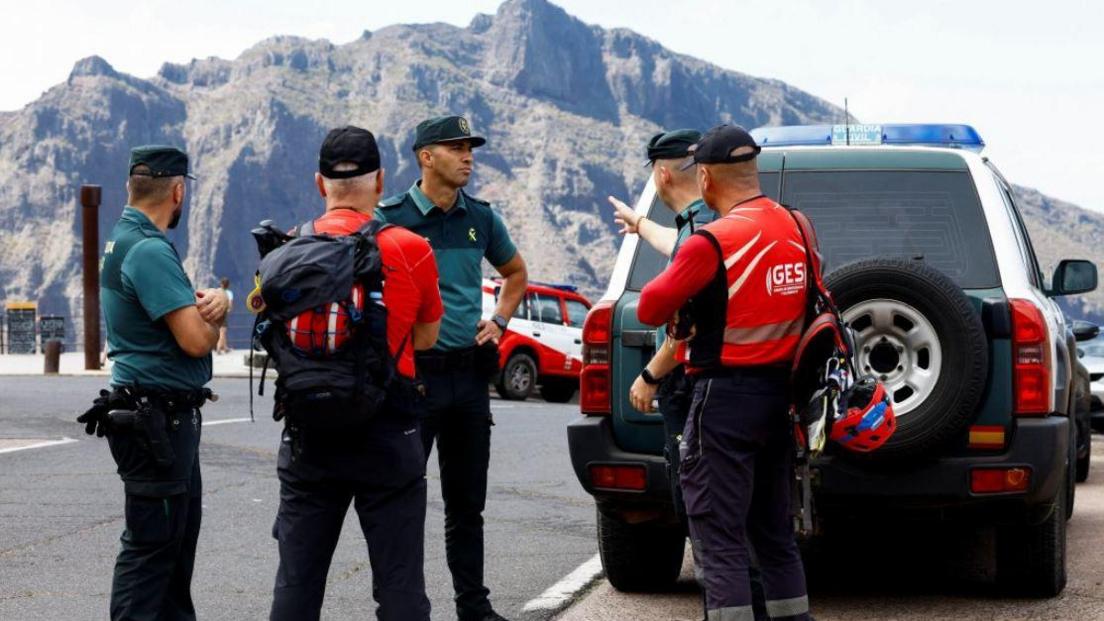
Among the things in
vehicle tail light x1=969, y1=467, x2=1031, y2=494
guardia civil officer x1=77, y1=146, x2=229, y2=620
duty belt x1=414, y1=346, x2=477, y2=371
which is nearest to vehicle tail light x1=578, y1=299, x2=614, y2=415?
duty belt x1=414, y1=346, x2=477, y2=371

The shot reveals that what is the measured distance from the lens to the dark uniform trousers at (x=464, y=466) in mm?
5816

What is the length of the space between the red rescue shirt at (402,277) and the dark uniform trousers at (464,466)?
4.46 feet

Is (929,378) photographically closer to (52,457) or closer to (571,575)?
(571,575)

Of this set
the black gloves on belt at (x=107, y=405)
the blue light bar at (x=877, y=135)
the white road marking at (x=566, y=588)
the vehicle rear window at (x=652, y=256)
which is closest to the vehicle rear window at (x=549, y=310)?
the blue light bar at (x=877, y=135)

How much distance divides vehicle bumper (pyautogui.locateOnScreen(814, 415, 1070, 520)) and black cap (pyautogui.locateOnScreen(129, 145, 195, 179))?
2.65 metres

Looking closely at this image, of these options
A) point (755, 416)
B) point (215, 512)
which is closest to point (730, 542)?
point (755, 416)

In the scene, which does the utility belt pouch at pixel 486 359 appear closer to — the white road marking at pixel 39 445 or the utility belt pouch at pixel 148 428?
the utility belt pouch at pixel 148 428

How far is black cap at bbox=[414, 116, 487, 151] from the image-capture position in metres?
5.97

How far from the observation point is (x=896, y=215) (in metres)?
6.50

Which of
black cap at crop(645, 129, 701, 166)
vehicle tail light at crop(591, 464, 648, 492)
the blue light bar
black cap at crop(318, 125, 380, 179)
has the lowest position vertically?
vehicle tail light at crop(591, 464, 648, 492)

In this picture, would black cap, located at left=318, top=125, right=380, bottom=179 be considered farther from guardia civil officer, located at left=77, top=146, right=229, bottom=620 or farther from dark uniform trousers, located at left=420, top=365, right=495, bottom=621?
dark uniform trousers, located at left=420, top=365, right=495, bottom=621

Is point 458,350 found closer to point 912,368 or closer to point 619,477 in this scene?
point 619,477

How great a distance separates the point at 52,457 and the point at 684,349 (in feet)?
29.7

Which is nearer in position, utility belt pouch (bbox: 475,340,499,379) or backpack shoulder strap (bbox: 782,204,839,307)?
backpack shoulder strap (bbox: 782,204,839,307)
